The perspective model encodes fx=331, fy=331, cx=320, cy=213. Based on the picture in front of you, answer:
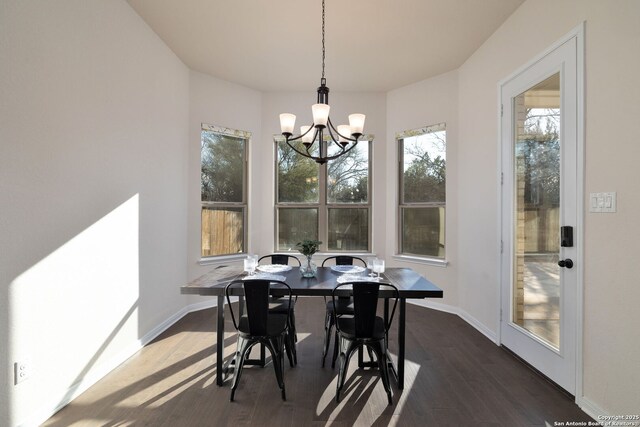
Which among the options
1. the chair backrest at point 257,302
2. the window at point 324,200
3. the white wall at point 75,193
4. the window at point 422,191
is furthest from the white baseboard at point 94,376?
the window at point 422,191

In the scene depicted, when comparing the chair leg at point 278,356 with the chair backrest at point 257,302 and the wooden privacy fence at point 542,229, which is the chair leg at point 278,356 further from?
the wooden privacy fence at point 542,229

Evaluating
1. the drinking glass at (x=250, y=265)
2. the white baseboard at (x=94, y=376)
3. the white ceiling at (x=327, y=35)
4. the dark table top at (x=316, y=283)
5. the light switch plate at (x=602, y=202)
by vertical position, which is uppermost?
the white ceiling at (x=327, y=35)

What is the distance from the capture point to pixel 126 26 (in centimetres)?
292

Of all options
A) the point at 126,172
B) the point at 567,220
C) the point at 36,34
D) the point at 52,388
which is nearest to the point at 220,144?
the point at 126,172

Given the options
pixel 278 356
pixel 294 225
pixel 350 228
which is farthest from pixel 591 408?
pixel 294 225

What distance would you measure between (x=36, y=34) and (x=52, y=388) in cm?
222

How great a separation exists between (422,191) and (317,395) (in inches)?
125

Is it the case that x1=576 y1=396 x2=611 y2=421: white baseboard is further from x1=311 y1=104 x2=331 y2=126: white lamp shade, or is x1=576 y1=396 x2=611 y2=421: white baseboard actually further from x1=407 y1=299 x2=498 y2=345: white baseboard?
x1=311 y1=104 x2=331 y2=126: white lamp shade

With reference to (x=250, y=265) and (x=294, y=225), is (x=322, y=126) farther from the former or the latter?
(x=294, y=225)

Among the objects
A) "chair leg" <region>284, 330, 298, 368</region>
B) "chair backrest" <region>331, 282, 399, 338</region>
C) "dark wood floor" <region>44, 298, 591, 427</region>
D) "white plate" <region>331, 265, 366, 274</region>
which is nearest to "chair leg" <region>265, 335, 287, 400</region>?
"dark wood floor" <region>44, 298, 591, 427</region>

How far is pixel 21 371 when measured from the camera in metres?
1.92

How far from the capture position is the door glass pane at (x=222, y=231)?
448cm

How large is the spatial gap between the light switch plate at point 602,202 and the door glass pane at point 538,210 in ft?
1.08

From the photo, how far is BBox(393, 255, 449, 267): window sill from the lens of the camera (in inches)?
172
